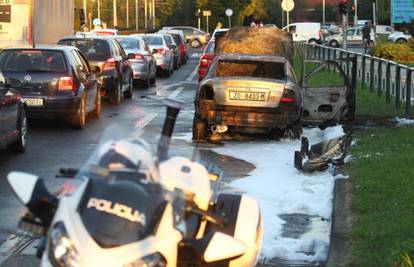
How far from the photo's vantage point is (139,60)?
24.8 m

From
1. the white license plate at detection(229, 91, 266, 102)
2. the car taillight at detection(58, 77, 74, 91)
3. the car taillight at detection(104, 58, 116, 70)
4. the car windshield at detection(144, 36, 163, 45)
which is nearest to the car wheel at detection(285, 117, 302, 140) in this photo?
the white license plate at detection(229, 91, 266, 102)

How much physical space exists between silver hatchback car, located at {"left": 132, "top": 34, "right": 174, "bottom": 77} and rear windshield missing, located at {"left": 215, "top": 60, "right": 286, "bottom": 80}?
16.2 meters

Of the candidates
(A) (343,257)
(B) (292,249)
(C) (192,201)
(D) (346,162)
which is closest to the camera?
(C) (192,201)

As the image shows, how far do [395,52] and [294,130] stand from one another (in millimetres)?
24987

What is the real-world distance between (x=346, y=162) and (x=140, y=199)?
7.29 metres

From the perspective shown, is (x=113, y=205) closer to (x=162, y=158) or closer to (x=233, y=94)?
(x=162, y=158)

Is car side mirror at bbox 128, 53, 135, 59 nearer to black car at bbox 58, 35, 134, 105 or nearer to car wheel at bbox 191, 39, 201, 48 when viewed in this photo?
black car at bbox 58, 35, 134, 105

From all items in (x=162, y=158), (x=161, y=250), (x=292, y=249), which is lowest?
(x=292, y=249)

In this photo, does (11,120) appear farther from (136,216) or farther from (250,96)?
(136,216)

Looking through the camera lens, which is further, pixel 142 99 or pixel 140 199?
pixel 142 99

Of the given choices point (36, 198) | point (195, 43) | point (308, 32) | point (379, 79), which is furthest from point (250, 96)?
point (308, 32)

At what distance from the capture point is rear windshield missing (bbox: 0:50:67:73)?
14.4 metres

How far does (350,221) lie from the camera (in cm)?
736

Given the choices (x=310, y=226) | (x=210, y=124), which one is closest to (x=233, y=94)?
(x=210, y=124)
